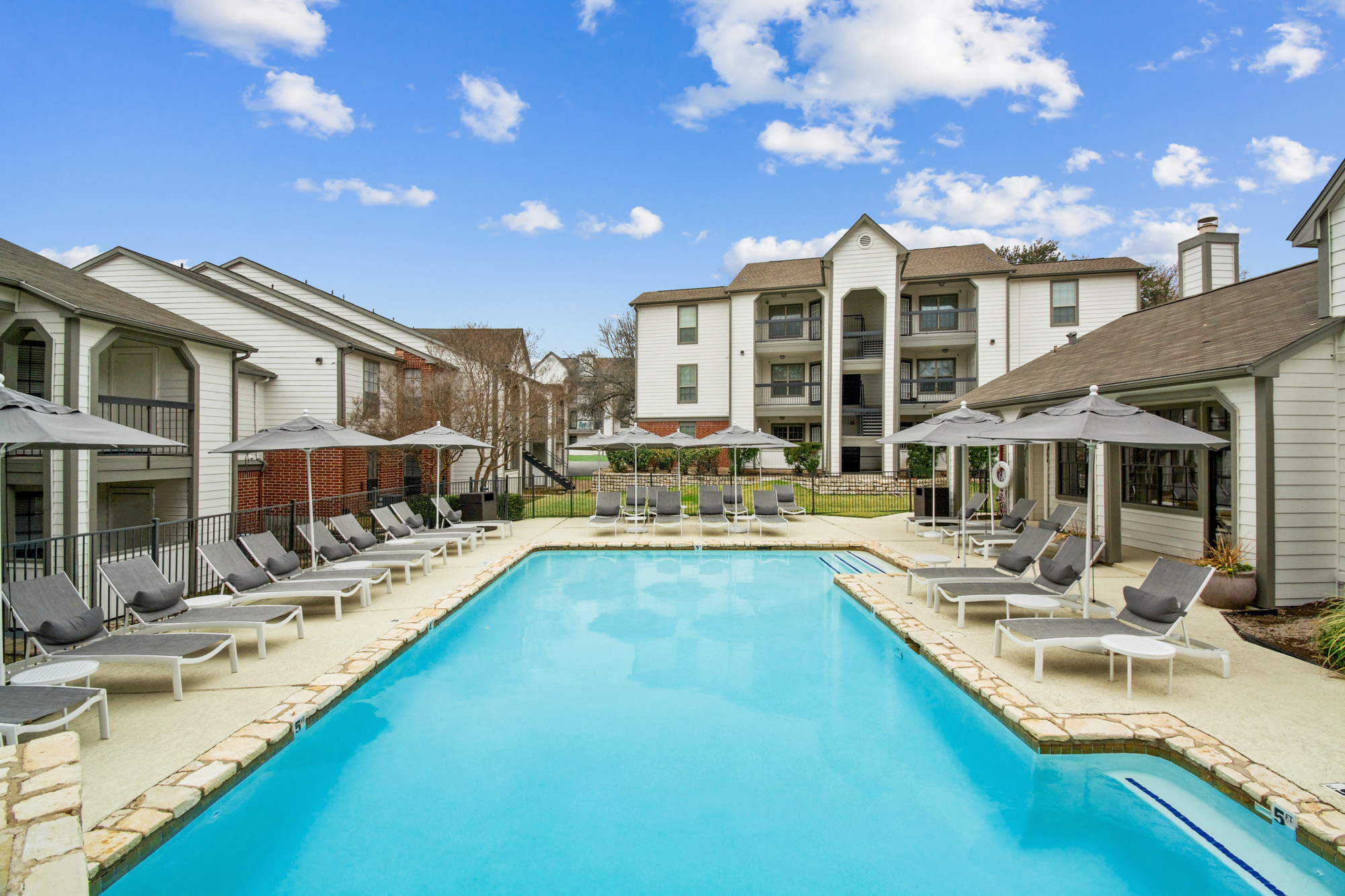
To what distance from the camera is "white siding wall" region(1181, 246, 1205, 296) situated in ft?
49.5

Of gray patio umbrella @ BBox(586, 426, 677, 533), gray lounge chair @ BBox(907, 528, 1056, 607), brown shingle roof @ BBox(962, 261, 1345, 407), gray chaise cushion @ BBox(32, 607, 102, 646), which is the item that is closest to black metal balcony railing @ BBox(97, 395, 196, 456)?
gray chaise cushion @ BBox(32, 607, 102, 646)

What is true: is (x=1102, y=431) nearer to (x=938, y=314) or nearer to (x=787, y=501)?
(x=787, y=501)

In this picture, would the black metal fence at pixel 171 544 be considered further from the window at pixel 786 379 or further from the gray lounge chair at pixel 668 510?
the window at pixel 786 379

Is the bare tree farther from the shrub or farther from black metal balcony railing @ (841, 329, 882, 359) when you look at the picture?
the shrub

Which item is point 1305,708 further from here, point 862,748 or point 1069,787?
point 862,748

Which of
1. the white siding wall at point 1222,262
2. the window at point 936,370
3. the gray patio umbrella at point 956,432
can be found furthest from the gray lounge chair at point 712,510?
the window at point 936,370

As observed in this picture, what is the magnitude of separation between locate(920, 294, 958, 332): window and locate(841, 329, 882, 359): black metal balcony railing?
6.40ft

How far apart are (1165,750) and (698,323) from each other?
27.0 meters

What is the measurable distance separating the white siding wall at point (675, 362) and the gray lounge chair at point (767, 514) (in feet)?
45.6

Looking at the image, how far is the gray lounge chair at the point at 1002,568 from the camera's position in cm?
845

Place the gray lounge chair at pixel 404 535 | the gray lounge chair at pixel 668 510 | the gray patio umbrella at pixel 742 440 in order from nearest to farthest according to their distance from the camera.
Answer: the gray lounge chair at pixel 404 535
the gray lounge chair at pixel 668 510
the gray patio umbrella at pixel 742 440

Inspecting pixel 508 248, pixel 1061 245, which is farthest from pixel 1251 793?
pixel 1061 245

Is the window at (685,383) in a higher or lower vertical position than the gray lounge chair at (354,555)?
higher

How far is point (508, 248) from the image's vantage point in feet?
102
